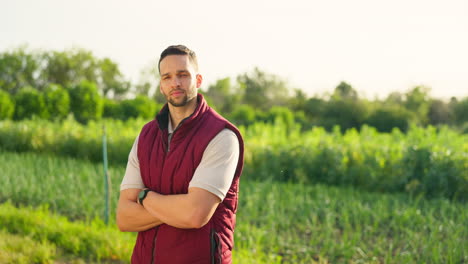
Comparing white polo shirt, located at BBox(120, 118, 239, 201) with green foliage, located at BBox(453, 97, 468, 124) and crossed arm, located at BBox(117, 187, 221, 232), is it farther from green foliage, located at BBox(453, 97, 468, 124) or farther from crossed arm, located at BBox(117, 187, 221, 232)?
green foliage, located at BBox(453, 97, 468, 124)

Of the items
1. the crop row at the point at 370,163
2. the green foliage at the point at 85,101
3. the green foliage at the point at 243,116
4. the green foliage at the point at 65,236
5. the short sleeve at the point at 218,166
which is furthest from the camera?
the green foliage at the point at 85,101

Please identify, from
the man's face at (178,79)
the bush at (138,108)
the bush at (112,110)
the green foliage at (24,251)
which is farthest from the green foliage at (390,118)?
the man's face at (178,79)

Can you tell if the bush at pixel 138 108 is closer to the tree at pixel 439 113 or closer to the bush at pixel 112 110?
the bush at pixel 112 110

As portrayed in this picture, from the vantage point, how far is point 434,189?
6250 mm

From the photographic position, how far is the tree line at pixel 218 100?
1825 cm

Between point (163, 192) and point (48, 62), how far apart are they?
149ft

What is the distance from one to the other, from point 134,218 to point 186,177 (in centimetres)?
32

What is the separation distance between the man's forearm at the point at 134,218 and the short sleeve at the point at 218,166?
276mm

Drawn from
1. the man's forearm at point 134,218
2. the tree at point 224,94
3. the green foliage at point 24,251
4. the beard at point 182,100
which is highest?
the tree at point 224,94

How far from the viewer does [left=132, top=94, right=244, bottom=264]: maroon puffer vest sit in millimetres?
1691

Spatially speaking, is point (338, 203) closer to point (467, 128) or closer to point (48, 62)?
point (467, 128)

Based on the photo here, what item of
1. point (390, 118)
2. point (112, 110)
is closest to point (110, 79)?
point (112, 110)

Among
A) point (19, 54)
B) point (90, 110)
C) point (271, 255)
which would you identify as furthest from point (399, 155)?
point (19, 54)

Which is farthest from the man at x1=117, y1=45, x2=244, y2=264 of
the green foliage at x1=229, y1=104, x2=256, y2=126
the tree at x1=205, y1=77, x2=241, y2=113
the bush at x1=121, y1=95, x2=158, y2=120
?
the tree at x1=205, y1=77, x2=241, y2=113
